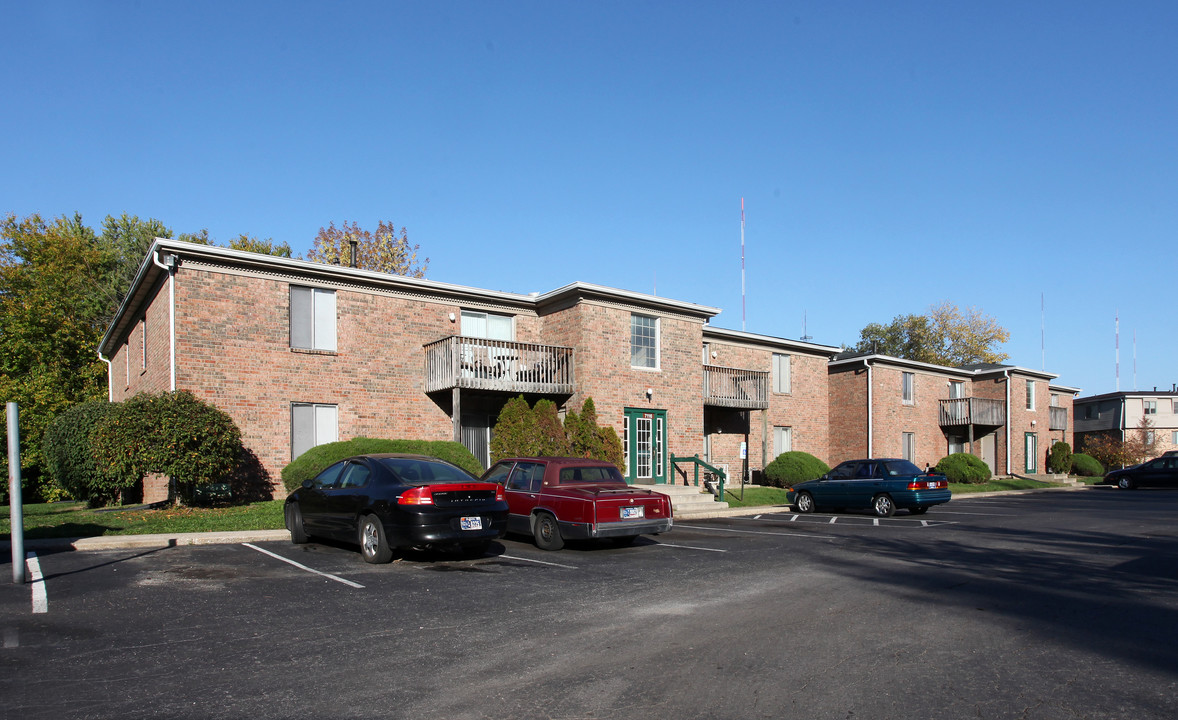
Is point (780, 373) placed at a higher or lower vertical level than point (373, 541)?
higher

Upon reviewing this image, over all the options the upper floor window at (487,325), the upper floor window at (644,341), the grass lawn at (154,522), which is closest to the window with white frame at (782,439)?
the upper floor window at (644,341)

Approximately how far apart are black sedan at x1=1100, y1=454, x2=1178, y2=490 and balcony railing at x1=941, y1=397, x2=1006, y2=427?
5.93m

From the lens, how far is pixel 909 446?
121 feet

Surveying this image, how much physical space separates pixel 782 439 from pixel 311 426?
61.9 feet

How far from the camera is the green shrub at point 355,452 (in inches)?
707

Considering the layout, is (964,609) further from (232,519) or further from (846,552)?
(232,519)

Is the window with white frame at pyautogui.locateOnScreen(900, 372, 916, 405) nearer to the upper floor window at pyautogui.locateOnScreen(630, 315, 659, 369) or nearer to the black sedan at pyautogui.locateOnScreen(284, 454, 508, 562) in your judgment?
the upper floor window at pyautogui.locateOnScreen(630, 315, 659, 369)

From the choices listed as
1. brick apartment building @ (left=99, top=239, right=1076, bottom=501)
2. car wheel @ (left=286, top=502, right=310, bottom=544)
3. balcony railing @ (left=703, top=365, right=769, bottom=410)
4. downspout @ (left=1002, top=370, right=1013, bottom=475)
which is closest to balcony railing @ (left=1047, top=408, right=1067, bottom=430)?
downspout @ (left=1002, top=370, right=1013, bottom=475)

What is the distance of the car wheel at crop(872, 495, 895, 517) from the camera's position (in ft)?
65.0

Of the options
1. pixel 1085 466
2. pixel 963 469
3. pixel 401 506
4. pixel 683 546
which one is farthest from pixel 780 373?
pixel 1085 466

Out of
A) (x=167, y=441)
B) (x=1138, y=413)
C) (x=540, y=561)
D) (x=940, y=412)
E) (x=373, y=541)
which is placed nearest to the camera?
(x=373, y=541)

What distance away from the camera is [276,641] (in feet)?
21.7

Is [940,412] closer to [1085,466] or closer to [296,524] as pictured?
[1085,466]

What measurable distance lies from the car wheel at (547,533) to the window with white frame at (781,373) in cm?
2089
